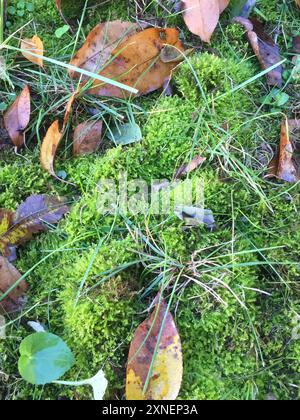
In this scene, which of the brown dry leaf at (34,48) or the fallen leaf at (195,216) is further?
the brown dry leaf at (34,48)

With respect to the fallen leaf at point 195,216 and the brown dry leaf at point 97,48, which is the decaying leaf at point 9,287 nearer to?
the fallen leaf at point 195,216

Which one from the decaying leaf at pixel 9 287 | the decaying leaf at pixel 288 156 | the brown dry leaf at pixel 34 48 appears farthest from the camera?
the brown dry leaf at pixel 34 48

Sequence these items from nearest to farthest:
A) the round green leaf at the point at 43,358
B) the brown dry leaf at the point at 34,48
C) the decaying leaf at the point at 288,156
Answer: the round green leaf at the point at 43,358 → the decaying leaf at the point at 288,156 → the brown dry leaf at the point at 34,48

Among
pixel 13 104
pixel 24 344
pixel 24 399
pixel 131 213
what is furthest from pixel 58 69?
pixel 24 399

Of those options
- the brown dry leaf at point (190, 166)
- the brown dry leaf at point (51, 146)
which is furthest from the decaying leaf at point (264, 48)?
the brown dry leaf at point (51, 146)

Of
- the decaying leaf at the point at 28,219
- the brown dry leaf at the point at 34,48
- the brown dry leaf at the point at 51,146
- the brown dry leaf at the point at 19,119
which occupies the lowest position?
the decaying leaf at the point at 28,219

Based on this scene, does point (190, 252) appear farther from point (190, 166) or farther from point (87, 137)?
point (87, 137)

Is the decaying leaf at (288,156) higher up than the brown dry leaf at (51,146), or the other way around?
the brown dry leaf at (51,146)
